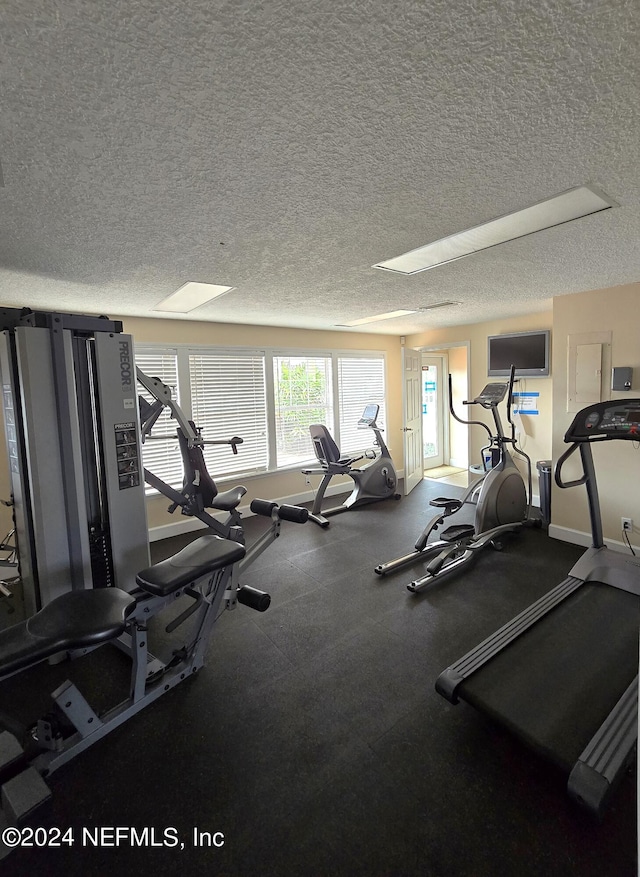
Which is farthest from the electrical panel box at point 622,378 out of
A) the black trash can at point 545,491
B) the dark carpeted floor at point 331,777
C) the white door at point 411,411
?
the white door at point 411,411

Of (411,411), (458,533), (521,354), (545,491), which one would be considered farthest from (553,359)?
(411,411)

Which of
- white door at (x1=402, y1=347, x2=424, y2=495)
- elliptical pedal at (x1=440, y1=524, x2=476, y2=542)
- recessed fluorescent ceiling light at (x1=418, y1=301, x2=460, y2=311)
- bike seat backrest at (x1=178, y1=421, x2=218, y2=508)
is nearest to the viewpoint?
bike seat backrest at (x1=178, y1=421, x2=218, y2=508)

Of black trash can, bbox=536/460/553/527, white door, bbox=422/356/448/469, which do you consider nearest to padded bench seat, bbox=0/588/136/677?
black trash can, bbox=536/460/553/527

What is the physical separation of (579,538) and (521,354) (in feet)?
7.52

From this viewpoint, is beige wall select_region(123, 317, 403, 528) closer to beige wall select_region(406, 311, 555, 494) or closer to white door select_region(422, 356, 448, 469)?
white door select_region(422, 356, 448, 469)

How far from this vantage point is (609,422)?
8.42 ft

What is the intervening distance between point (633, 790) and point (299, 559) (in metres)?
2.60

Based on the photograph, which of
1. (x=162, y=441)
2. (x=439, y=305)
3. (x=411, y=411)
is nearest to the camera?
(x=439, y=305)

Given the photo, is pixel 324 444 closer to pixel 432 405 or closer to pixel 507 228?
pixel 432 405

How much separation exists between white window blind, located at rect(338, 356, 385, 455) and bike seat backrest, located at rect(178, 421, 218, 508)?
9.45 ft

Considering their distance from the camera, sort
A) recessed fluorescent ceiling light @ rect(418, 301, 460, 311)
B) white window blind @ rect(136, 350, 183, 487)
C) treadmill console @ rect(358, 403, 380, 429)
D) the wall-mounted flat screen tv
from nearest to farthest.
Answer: recessed fluorescent ceiling light @ rect(418, 301, 460, 311) < white window blind @ rect(136, 350, 183, 487) < the wall-mounted flat screen tv < treadmill console @ rect(358, 403, 380, 429)

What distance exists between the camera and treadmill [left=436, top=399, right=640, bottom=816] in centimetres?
156

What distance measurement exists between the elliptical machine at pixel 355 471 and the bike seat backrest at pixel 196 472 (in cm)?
142

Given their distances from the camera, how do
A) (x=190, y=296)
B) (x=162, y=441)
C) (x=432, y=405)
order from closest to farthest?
(x=190, y=296) < (x=162, y=441) < (x=432, y=405)
